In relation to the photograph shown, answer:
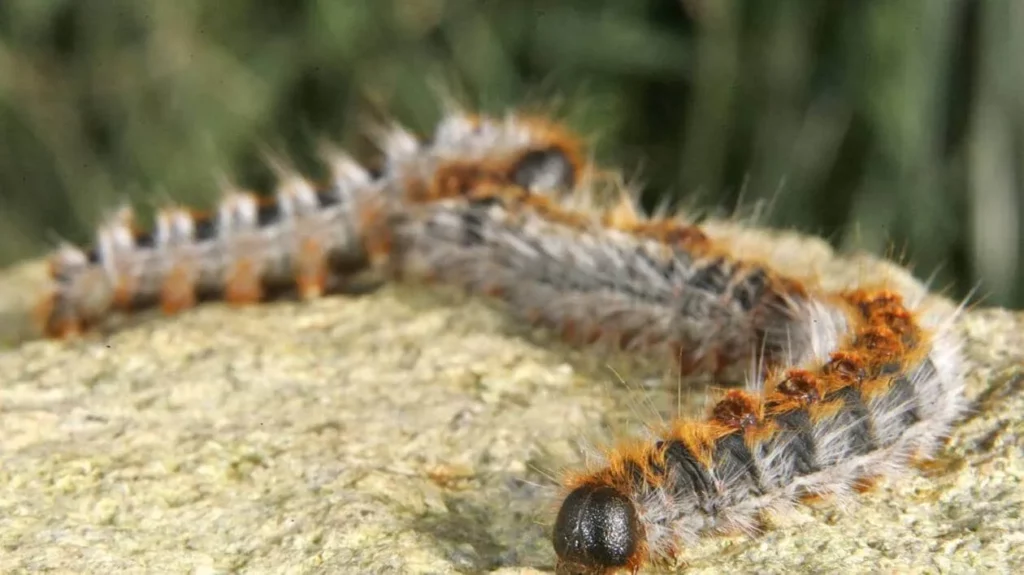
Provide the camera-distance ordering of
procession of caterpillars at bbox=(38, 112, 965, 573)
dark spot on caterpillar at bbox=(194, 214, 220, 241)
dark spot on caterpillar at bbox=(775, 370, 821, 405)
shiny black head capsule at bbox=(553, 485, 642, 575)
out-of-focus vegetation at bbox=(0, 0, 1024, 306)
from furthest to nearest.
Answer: out-of-focus vegetation at bbox=(0, 0, 1024, 306) → dark spot on caterpillar at bbox=(194, 214, 220, 241) → dark spot on caterpillar at bbox=(775, 370, 821, 405) → procession of caterpillars at bbox=(38, 112, 965, 573) → shiny black head capsule at bbox=(553, 485, 642, 575)

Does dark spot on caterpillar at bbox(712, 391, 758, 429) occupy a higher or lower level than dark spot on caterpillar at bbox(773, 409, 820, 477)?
higher

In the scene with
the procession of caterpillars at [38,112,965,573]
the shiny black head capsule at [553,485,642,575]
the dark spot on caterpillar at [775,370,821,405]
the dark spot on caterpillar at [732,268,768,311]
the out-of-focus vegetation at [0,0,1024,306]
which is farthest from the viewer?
the out-of-focus vegetation at [0,0,1024,306]

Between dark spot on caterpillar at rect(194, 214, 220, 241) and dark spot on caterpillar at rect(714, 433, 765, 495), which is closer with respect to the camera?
dark spot on caterpillar at rect(714, 433, 765, 495)

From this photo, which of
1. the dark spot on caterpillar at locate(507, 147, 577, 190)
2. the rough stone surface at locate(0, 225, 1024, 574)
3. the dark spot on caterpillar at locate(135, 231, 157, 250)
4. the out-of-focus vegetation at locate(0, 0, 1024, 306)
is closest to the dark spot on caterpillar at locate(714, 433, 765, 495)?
the rough stone surface at locate(0, 225, 1024, 574)

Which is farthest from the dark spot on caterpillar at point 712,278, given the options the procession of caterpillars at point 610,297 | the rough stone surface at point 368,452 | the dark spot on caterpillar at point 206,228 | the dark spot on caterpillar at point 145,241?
the dark spot on caterpillar at point 145,241

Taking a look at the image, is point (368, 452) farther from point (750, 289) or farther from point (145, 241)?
point (145, 241)


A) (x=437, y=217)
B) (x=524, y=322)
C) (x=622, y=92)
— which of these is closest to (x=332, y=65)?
(x=622, y=92)

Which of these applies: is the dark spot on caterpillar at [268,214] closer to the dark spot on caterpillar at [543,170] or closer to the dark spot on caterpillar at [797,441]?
the dark spot on caterpillar at [543,170]

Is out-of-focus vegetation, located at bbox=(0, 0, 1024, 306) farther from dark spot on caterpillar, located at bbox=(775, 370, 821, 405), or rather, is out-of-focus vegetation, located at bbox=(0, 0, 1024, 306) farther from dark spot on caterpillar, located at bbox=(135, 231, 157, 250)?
dark spot on caterpillar, located at bbox=(775, 370, 821, 405)
